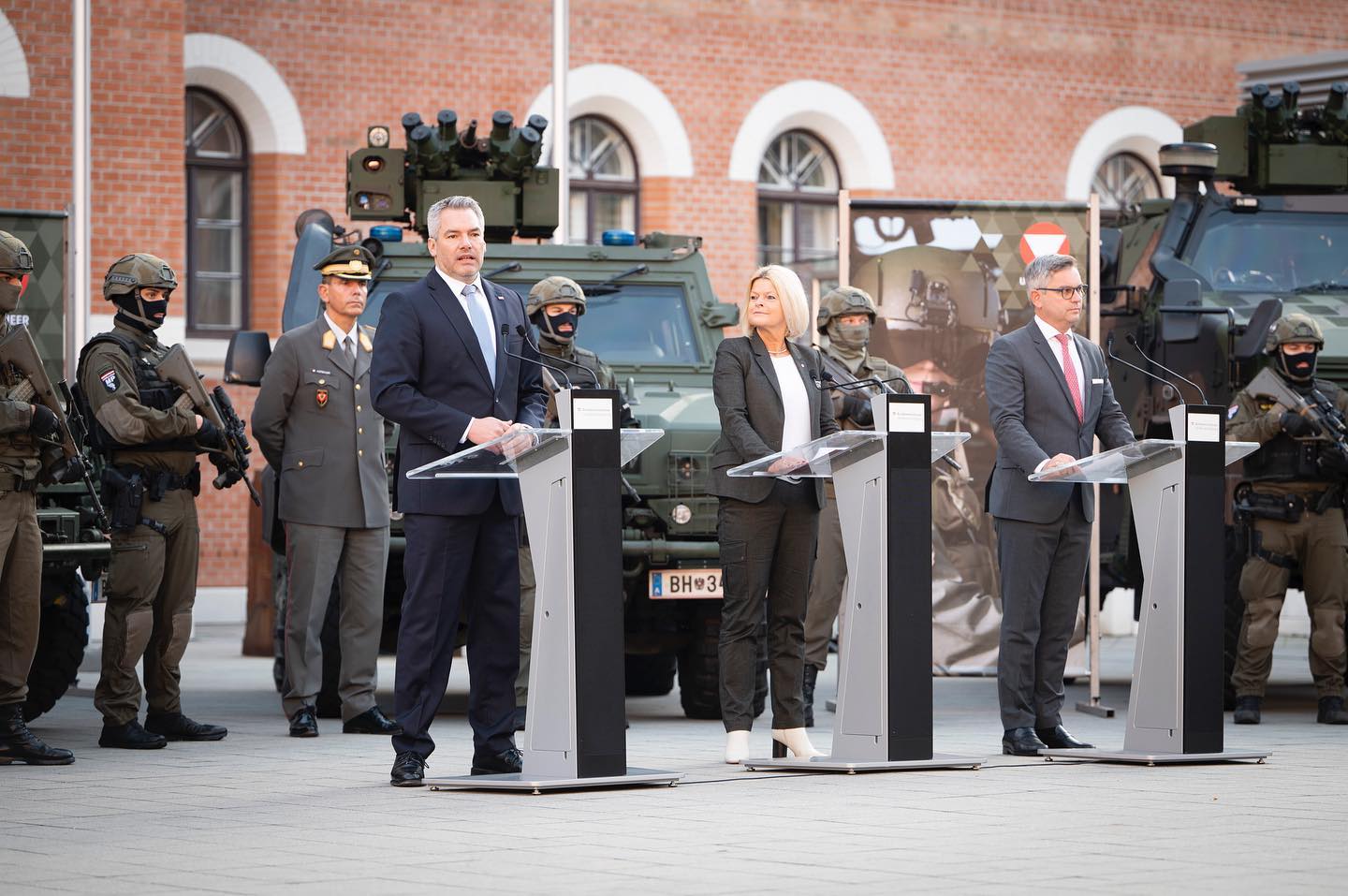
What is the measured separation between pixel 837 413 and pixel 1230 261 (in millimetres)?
3091

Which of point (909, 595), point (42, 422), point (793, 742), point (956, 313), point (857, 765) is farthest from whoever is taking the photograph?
point (956, 313)

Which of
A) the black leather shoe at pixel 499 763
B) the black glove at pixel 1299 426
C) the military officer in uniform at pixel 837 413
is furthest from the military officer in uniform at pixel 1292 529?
the black leather shoe at pixel 499 763

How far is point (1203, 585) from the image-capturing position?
8.16 meters

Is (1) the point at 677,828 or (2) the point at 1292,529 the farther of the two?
(2) the point at 1292,529

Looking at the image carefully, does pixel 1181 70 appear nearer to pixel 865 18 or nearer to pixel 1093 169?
pixel 1093 169

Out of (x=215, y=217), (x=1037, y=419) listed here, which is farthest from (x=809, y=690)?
(x=215, y=217)

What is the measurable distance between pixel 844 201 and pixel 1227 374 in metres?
2.11

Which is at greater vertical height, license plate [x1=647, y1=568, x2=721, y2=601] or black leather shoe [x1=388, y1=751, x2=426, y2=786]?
license plate [x1=647, y1=568, x2=721, y2=601]

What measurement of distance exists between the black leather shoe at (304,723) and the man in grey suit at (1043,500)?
2996 mm

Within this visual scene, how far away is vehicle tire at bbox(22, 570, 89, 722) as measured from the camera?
10.0 meters

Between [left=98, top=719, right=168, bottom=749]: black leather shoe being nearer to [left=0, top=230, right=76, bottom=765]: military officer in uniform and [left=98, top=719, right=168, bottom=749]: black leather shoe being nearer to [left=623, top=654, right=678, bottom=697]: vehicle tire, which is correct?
[left=0, top=230, right=76, bottom=765]: military officer in uniform

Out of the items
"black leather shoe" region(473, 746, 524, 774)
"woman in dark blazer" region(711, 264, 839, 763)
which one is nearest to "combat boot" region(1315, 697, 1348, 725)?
"woman in dark blazer" region(711, 264, 839, 763)

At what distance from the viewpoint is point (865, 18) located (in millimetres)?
21344

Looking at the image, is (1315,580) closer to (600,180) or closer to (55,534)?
(55,534)
